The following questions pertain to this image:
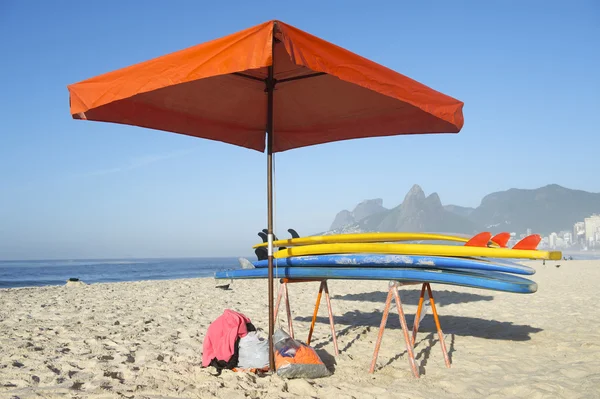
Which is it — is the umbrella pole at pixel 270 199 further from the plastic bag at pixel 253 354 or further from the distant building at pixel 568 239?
the distant building at pixel 568 239

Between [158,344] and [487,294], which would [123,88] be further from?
[487,294]

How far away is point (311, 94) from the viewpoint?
423 cm

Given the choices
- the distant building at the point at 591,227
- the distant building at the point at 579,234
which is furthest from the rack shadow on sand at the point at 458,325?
the distant building at the point at 579,234

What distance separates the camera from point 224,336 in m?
3.64

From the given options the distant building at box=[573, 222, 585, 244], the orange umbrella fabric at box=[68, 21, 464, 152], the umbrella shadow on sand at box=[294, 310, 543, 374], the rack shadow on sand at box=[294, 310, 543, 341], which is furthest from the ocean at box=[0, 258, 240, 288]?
the distant building at box=[573, 222, 585, 244]

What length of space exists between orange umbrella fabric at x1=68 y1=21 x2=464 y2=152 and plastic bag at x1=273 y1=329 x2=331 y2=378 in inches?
78.9

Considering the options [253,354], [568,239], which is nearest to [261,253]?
[253,354]

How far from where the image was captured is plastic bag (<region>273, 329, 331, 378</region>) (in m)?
3.38

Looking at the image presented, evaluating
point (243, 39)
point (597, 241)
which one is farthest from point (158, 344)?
point (597, 241)

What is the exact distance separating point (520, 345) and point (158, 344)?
3.74m

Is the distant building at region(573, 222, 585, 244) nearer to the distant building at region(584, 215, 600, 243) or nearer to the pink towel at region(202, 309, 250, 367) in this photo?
the distant building at region(584, 215, 600, 243)

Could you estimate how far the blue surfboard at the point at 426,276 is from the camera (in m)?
3.47

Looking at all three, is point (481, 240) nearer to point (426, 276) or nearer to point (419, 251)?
point (419, 251)

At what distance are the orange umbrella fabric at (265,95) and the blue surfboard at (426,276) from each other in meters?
1.19
